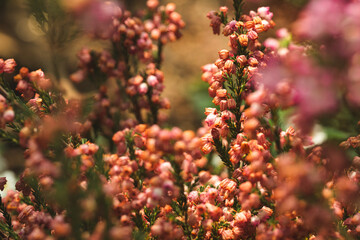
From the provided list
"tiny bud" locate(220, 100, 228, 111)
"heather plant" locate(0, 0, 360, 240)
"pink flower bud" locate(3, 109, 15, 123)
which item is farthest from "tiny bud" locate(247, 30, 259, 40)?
"pink flower bud" locate(3, 109, 15, 123)

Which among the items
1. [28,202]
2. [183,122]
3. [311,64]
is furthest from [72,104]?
[183,122]

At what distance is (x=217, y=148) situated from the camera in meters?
0.60

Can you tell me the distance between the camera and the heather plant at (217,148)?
36cm

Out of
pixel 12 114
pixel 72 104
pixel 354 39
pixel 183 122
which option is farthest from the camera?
pixel 183 122

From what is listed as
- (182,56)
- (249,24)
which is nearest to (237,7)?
(249,24)

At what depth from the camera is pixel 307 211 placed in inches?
15.2

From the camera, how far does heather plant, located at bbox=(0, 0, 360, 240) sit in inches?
14.2

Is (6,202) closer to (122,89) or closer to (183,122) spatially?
(122,89)

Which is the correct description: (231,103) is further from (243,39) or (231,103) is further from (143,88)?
(143,88)

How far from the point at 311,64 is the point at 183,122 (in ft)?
A: 3.82

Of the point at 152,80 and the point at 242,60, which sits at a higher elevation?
the point at 152,80

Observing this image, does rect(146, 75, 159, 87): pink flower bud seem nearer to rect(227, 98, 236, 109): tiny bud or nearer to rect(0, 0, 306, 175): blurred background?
Answer: rect(227, 98, 236, 109): tiny bud

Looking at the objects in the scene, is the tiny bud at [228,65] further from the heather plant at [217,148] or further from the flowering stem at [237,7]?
the flowering stem at [237,7]

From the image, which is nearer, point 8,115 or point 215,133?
point 8,115
